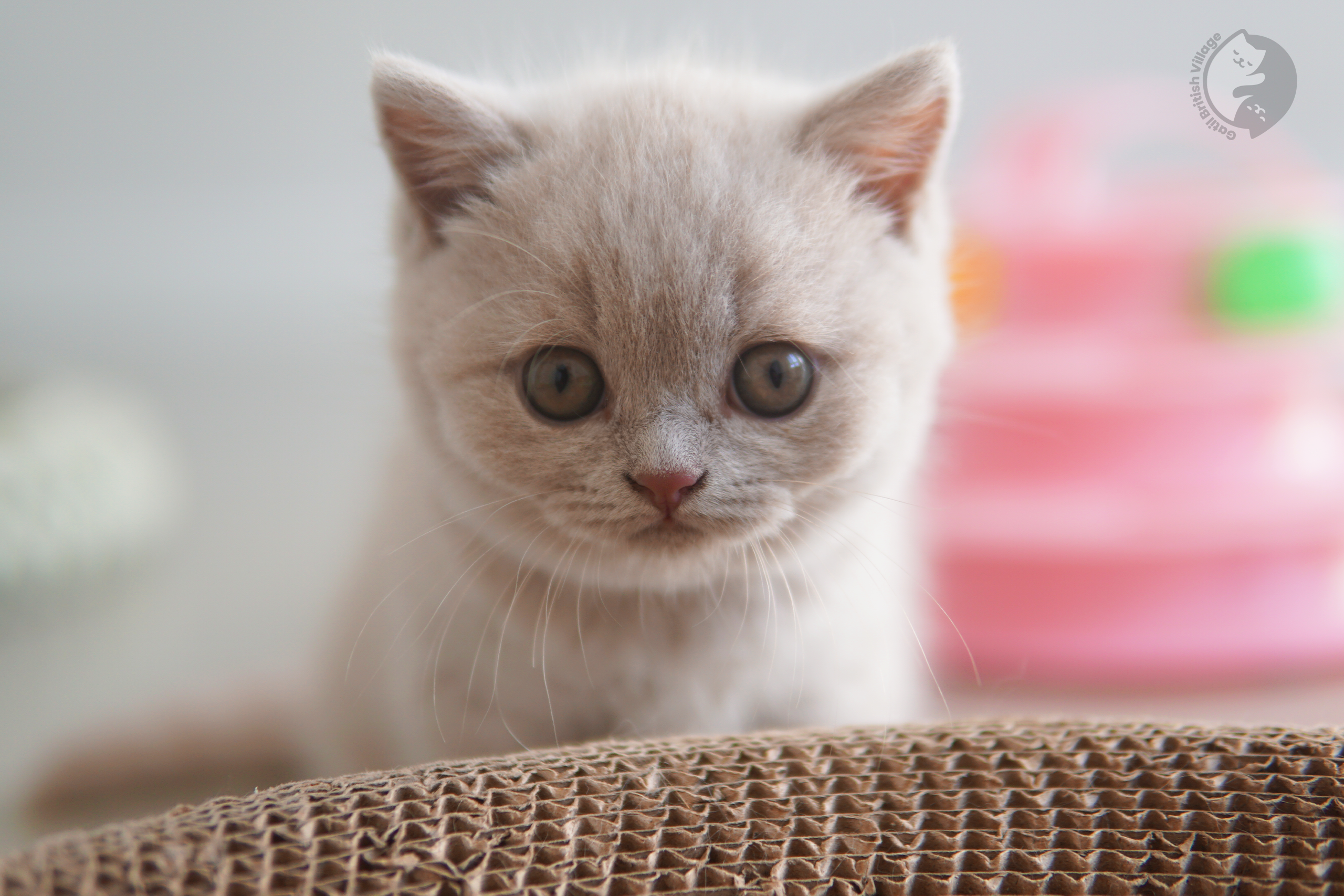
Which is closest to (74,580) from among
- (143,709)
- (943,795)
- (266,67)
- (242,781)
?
(143,709)

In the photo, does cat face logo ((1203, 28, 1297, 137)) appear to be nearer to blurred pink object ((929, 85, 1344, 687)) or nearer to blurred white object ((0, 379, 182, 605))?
blurred pink object ((929, 85, 1344, 687))

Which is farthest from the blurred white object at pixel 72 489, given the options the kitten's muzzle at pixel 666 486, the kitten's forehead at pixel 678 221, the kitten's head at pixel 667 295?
the kitten's muzzle at pixel 666 486

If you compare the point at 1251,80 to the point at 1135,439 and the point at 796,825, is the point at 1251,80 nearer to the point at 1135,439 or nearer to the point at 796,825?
the point at 1135,439

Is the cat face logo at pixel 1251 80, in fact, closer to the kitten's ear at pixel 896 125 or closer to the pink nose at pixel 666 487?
the kitten's ear at pixel 896 125

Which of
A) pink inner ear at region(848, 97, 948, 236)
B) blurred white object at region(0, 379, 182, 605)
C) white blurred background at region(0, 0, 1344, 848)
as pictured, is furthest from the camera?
blurred white object at region(0, 379, 182, 605)

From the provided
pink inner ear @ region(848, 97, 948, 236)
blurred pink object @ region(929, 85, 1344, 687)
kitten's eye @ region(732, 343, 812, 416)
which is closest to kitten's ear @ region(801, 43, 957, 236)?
pink inner ear @ region(848, 97, 948, 236)

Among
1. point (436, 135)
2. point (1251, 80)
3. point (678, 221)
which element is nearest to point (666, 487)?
point (678, 221)
